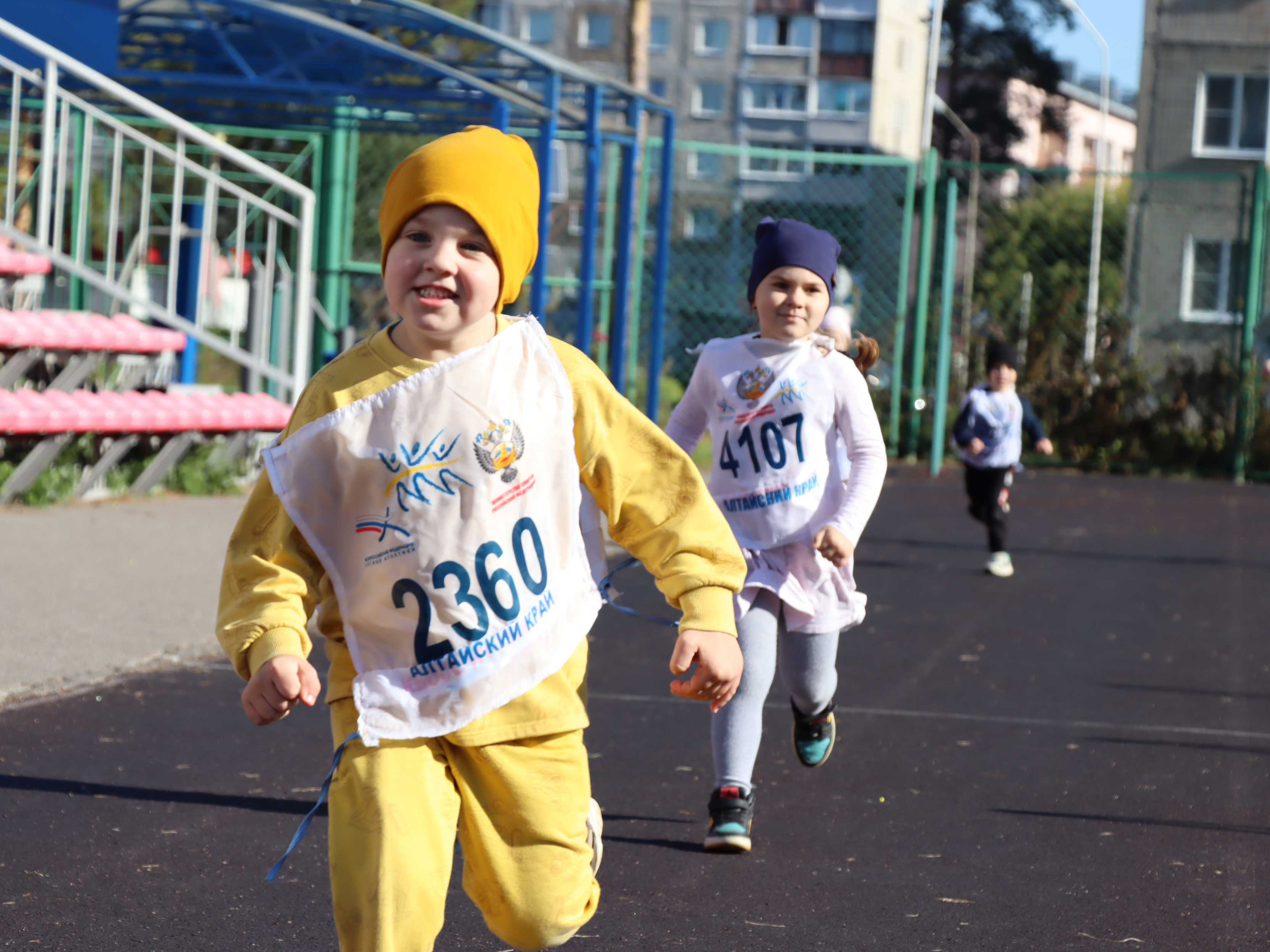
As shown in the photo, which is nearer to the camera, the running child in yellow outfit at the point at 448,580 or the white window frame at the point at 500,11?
the running child in yellow outfit at the point at 448,580

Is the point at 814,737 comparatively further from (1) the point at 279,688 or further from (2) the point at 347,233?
(2) the point at 347,233

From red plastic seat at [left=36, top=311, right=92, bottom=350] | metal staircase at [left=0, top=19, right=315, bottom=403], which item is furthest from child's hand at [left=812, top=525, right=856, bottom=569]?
metal staircase at [left=0, top=19, right=315, bottom=403]

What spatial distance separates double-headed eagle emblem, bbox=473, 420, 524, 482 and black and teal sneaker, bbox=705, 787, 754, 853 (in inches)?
71.8

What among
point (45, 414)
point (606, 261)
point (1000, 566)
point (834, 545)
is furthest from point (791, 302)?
point (606, 261)

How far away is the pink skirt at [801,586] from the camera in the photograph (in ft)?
14.3

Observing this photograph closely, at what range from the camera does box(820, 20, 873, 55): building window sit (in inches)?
2874

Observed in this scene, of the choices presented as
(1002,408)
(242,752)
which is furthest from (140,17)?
(242,752)

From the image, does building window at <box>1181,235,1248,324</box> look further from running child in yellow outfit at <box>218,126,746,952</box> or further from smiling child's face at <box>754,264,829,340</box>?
running child in yellow outfit at <box>218,126,746,952</box>

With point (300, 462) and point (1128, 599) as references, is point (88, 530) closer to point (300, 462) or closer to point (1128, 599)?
point (1128, 599)

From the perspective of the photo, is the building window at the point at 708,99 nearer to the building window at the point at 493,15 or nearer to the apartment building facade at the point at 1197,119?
the building window at the point at 493,15

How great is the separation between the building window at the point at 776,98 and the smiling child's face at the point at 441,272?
7323 centimetres

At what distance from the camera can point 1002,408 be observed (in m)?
9.75

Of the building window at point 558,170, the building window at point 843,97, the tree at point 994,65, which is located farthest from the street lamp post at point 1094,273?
the building window at point 843,97

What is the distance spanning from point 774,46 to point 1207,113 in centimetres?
4634
